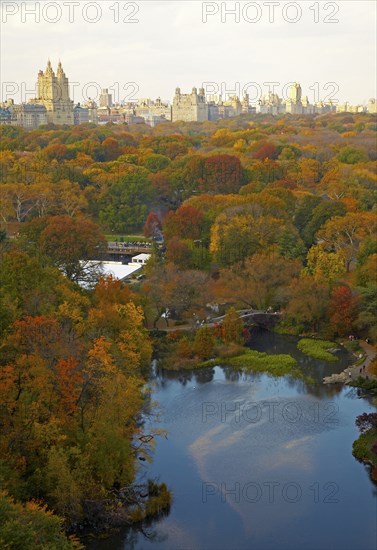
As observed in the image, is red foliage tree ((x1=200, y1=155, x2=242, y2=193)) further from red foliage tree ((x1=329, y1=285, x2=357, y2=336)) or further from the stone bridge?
red foliage tree ((x1=329, y1=285, x2=357, y2=336))

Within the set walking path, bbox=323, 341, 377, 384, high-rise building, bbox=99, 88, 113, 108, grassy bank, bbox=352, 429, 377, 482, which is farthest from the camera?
high-rise building, bbox=99, 88, 113, 108

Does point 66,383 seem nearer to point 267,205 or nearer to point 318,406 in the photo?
point 318,406

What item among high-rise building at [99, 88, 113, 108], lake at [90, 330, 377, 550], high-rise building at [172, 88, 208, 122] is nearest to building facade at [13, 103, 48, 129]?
high-rise building at [172, 88, 208, 122]

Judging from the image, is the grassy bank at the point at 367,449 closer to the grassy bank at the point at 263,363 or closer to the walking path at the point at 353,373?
the walking path at the point at 353,373

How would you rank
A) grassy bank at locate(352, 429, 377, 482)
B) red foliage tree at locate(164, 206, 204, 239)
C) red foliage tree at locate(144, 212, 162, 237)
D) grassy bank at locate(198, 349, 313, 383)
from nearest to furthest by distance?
grassy bank at locate(352, 429, 377, 482) < grassy bank at locate(198, 349, 313, 383) < red foliage tree at locate(164, 206, 204, 239) < red foliage tree at locate(144, 212, 162, 237)

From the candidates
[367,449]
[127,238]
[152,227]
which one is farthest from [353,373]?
[127,238]

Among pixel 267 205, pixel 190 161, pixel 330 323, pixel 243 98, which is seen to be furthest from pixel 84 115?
pixel 330 323
